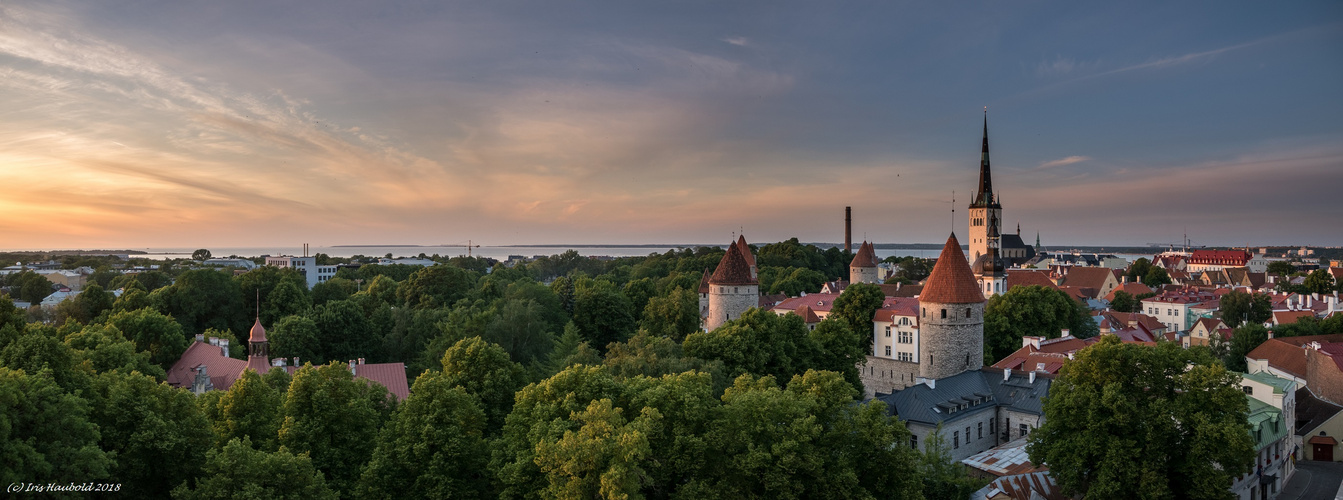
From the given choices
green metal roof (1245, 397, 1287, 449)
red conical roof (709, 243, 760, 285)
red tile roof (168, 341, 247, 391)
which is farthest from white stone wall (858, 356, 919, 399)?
red tile roof (168, 341, 247, 391)

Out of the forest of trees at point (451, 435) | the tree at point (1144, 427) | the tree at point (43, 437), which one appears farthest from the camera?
the tree at point (1144, 427)

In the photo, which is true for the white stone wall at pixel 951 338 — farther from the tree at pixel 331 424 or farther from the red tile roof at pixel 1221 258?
the red tile roof at pixel 1221 258

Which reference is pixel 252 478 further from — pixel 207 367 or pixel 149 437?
pixel 207 367

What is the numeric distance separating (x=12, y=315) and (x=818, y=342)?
105 ft

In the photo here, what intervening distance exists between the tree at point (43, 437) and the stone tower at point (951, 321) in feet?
106

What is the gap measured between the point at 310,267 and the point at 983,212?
96.9 meters

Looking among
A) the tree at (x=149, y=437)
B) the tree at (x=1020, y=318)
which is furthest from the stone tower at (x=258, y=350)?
the tree at (x=1020, y=318)

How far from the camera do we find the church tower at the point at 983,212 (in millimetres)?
87250

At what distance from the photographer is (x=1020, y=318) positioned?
4509 cm

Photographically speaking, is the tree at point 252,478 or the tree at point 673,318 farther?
the tree at point 673,318

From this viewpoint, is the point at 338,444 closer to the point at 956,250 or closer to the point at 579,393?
the point at 579,393

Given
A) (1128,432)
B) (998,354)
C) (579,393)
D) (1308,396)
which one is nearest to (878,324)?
(998,354)

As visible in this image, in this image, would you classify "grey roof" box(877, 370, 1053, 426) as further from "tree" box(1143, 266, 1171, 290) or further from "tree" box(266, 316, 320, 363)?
"tree" box(1143, 266, 1171, 290)

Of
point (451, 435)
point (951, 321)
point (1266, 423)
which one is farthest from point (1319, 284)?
point (451, 435)
